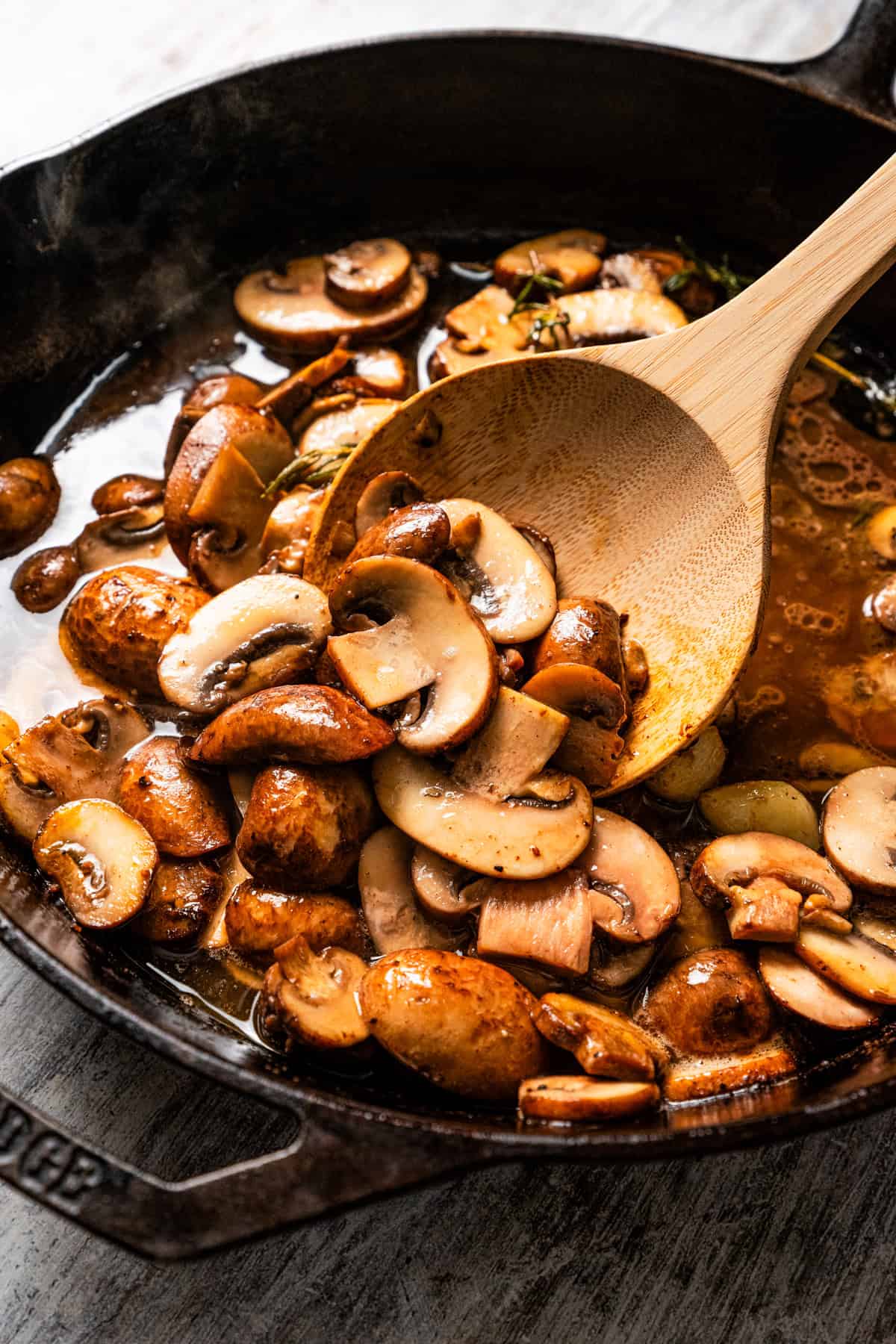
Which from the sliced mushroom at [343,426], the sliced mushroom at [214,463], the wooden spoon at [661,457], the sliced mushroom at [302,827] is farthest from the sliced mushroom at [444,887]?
the sliced mushroom at [343,426]

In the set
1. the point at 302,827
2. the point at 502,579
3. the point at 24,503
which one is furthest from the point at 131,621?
the point at 502,579

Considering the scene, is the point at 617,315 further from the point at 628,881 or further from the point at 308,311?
the point at 628,881

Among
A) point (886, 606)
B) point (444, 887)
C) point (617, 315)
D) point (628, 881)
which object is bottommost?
point (886, 606)

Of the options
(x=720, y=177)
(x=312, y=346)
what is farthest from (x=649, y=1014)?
(x=720, y=177)

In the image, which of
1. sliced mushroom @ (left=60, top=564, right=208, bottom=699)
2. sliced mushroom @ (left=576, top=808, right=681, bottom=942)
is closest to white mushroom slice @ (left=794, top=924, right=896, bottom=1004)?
sliced mushroom @ (left=576, top=808, right=681, bottom=942)

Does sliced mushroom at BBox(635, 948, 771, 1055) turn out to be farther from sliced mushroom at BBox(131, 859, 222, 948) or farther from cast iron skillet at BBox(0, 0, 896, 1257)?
sliced mushroom at BBox(131, 859, 222, 948)

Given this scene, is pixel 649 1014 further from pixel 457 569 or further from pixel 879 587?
pixel 879 587
